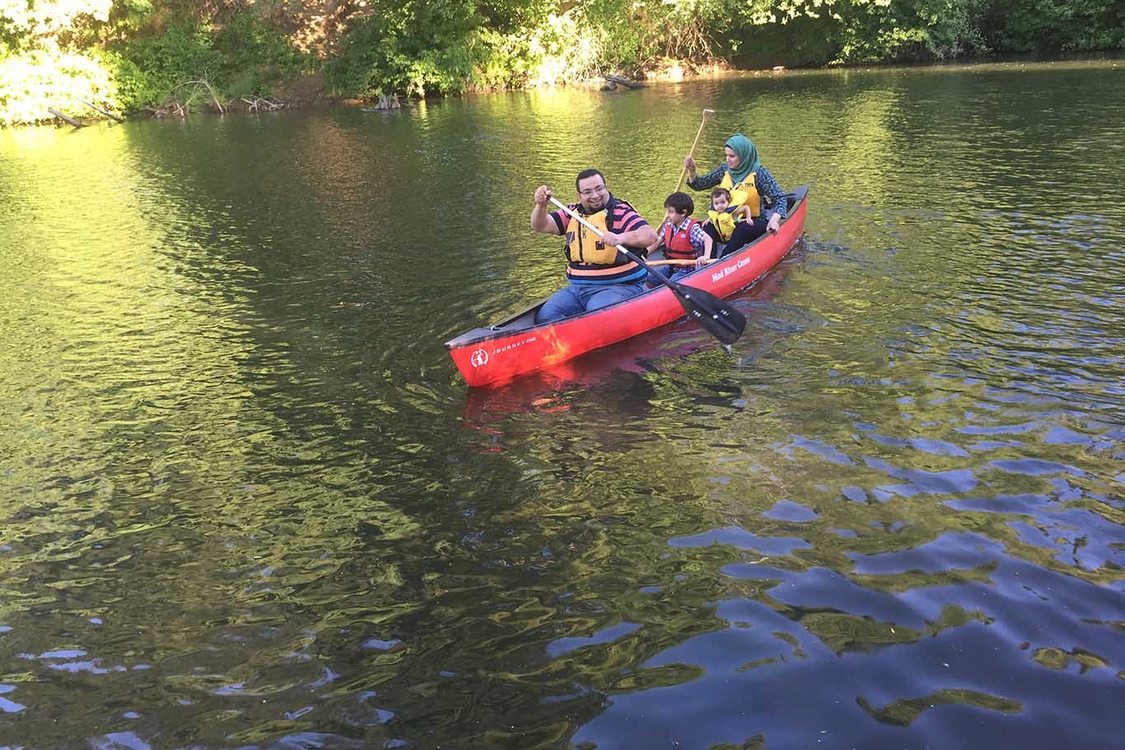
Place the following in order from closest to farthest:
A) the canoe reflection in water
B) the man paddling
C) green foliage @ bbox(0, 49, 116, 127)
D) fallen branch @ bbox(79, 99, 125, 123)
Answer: the canoe reflection in water → the man paddling → green foliage @ bbox(0, 49, 116, 127) → fallen branch @ bbox(79, 99, 125, 123)

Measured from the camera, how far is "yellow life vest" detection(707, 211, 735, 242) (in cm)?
1008

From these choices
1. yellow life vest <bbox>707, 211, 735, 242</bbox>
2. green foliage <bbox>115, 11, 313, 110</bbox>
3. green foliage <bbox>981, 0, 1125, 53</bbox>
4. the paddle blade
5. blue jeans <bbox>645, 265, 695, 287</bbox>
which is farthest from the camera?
green foliage <bbox>115, 11, 313, 110</bbox>

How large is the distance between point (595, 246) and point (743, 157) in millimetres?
2933

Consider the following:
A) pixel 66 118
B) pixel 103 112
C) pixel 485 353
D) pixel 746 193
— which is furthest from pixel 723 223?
pixel 66 118

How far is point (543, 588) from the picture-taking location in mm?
4684

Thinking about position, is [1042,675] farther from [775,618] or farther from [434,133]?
[434,133]

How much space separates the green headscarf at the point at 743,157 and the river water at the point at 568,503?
50.0 inches

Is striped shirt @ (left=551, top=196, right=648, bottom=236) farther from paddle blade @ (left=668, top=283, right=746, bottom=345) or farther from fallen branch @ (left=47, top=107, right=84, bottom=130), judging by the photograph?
fallen branch @ (left=47, top=107, right=84, bottom=130)

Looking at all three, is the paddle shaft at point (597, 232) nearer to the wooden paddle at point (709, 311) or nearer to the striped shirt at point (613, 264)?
the wooden paddle at point (709, 311)

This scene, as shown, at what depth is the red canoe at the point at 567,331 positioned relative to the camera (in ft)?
23.7

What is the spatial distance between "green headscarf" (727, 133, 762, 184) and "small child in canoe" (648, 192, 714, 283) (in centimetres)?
102

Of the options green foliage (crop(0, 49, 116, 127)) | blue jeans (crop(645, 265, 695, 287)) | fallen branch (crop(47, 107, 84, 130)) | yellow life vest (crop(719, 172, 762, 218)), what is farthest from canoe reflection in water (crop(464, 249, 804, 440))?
green foliage (crop(0, 49, 116, 127))

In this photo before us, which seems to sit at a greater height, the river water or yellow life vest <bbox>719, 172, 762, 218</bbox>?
yellow life vest <bbox>719, 172, 762, 218</bbox>

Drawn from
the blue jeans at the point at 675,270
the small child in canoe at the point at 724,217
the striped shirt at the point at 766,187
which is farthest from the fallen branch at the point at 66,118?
the blue jeans at the point at 675,270
